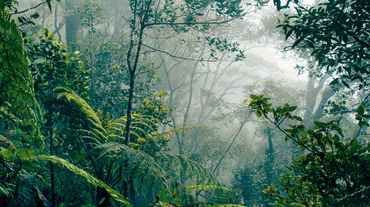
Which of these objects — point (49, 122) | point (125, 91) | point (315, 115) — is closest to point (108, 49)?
point (125, 91)

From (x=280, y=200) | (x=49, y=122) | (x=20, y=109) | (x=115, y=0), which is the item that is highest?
(x=115, y=0)

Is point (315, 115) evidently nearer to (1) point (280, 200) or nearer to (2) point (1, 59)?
(1) point (280, 200)

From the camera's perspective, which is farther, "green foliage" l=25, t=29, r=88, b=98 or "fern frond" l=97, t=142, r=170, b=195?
"green foliage" l=25, t=29, r=88, b=98

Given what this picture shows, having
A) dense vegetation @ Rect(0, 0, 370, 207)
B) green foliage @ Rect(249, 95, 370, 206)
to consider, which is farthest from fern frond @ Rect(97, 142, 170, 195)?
green foliage @ Rect(249, 95, 370, 206)

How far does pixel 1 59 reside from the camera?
1.28 m

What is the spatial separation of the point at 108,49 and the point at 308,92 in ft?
42.5

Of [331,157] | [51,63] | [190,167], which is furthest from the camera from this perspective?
[51,63]

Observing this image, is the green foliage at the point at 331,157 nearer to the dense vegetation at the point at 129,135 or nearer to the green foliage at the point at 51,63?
the dense vegetation at the point at 129,135

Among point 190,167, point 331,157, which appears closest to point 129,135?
point 190,167

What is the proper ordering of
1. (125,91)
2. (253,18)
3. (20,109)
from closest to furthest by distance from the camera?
(20,109) → (125,91) → (253,18)

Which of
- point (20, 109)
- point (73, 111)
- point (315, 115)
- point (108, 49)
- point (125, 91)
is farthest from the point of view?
point (315, 115)

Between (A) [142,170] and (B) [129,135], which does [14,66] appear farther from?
(B) [129,135]

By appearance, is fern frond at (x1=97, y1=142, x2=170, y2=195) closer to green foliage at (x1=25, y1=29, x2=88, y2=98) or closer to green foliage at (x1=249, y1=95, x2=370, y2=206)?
green foliage at (x1=249, y1=95, x2=370, y2=206)

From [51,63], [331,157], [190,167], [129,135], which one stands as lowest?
[331,157]
